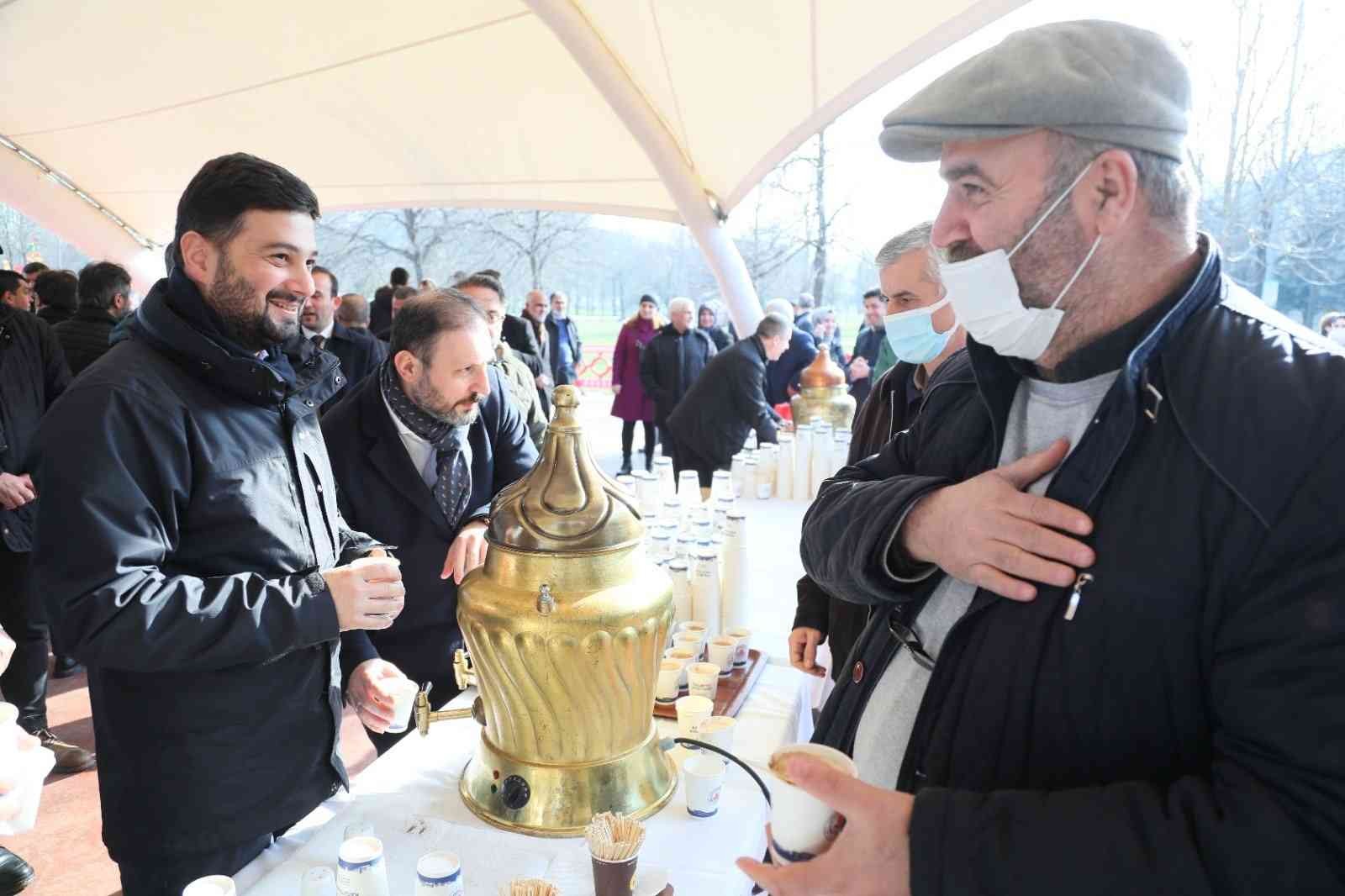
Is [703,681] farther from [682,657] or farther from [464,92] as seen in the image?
[464,92]

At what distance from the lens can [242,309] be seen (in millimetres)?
1676

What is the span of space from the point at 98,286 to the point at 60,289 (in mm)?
741

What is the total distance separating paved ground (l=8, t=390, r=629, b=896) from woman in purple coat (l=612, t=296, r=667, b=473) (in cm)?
543

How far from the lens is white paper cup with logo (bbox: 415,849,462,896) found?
3.92ft

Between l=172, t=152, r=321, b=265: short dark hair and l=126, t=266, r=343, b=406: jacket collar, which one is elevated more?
l=172, t=152, r=321, b=265: short dark hair

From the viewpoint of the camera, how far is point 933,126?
1006 millimetres

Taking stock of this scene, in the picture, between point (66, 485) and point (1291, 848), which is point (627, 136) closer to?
point (66, 485)

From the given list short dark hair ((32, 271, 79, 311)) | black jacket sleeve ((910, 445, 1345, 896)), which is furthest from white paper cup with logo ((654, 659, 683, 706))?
short dark hair ((32, 271, 79, 311))

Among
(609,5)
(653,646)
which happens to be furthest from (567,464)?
(609,5)

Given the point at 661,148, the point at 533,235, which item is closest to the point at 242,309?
the point at 661,148

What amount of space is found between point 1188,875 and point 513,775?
1027 mm

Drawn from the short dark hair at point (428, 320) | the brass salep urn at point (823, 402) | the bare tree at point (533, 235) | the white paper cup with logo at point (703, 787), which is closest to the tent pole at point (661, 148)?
the brass salep urn at point (823, 402)

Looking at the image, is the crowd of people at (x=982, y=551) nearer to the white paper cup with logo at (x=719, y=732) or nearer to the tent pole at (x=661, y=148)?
the white paper cup with logo at (x=719, y=732)

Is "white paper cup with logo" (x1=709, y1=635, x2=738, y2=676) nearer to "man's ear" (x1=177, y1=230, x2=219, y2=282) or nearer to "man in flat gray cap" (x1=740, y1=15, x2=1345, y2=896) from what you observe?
"man in flat gray cap" (x1=740, y1=15, x2=1345, y2=896)
